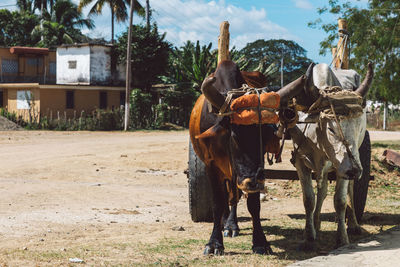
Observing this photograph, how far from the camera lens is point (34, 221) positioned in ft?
23.5

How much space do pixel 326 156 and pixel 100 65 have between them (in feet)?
102

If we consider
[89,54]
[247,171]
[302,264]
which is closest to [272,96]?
[247,171]

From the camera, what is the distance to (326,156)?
574cm

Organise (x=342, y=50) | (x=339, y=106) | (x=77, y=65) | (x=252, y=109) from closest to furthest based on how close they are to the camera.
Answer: (x=252, y=109) < (x=339, y=106) < (x=342, y=50) < (x=77, y=65)

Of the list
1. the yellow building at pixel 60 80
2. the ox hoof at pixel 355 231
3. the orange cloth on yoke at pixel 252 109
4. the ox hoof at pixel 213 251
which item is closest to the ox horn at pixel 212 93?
the orange cloth on yoke at pixel 252 109

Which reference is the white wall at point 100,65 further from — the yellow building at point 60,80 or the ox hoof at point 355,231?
the ox hoof at point 355,231

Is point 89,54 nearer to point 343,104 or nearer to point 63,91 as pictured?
point 63,91

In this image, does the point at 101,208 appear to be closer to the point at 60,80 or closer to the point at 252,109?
the point at 252,109

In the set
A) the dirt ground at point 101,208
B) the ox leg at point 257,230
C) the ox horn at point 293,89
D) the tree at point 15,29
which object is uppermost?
the tree at point 15,29

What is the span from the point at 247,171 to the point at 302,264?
1006 millimetres

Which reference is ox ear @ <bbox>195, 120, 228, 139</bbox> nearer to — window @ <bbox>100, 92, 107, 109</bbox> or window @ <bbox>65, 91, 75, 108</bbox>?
window @ <bbox>65, 91, 75, 108</bbox>

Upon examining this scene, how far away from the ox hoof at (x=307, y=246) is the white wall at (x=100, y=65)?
30916mm

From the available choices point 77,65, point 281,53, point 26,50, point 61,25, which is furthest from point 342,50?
point 281,53

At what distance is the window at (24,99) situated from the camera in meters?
31.8
